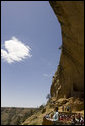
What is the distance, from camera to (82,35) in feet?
65.0

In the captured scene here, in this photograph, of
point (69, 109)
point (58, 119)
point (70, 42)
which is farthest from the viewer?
point (70, 42)

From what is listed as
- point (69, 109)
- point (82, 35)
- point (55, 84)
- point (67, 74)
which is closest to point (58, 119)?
point (69, 109)

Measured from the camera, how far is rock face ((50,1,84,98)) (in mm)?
18359

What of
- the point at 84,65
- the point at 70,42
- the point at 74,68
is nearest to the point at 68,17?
the point at 70,42

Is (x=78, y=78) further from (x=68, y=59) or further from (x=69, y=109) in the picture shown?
(x=69, y=109)

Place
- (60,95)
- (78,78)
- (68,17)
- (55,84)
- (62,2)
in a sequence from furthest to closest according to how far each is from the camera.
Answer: (55,84) < (60,95) < (78,78) < (68,17) < (62,2)

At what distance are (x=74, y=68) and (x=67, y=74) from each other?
2.69 m

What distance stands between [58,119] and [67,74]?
→ 1493cm

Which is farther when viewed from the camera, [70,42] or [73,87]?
[73,87]

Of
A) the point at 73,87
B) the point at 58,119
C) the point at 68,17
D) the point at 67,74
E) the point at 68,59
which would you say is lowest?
the point at 58,119

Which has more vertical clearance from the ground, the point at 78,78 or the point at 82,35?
the point at 82,35

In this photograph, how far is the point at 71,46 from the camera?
2430 centimetres

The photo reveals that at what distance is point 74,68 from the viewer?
88.5 ft

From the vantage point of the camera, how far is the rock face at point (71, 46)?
60.2 feet
